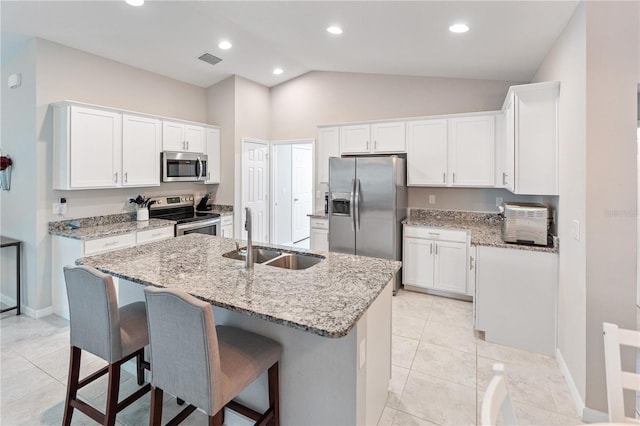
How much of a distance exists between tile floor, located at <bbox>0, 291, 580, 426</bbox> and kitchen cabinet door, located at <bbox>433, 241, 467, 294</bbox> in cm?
60

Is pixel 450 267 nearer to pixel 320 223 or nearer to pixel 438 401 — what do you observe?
pixel 320 223

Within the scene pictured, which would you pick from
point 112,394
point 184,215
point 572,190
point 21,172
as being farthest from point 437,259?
point 21,172

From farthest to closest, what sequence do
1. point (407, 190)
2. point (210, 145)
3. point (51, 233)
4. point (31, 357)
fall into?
point (210, 145)
point (407, 190)
point (51, 233)
point (31, 357)

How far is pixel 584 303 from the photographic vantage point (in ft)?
6.81

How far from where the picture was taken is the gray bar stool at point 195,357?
1339 mm

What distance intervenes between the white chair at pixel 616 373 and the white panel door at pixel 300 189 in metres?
5.88

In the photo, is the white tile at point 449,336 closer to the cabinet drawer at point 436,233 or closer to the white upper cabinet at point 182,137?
the cabinet drawer at point 436,233

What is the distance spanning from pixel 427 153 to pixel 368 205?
1037 millimetres

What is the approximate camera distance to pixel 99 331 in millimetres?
1706

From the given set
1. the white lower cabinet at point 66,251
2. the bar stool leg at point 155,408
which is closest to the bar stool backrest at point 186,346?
the bar stool leg at point 155,408

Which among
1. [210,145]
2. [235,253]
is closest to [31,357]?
[235,253]

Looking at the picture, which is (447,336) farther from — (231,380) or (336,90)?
(336,90)

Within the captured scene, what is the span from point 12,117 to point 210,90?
2.55 m

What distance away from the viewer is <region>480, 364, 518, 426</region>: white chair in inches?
33.5
